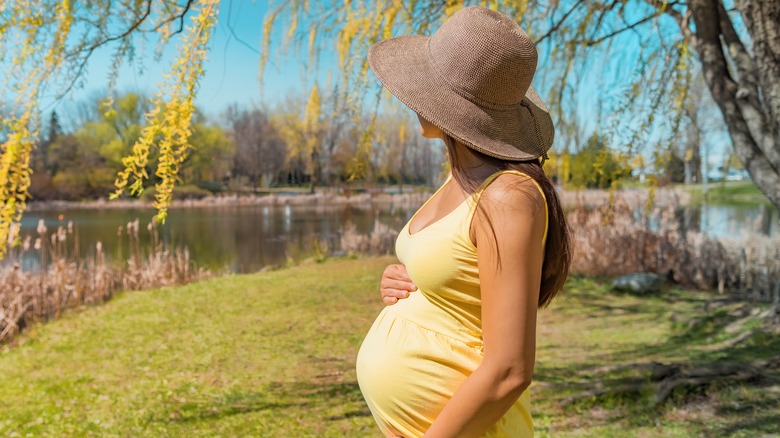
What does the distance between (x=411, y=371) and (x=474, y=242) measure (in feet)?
0.82

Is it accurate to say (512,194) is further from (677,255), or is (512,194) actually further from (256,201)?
(256,201)

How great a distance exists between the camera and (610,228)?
7.39 metres

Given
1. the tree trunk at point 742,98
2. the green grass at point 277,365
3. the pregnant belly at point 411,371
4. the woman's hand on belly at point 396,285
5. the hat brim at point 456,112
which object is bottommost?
the green grass at point 277,365

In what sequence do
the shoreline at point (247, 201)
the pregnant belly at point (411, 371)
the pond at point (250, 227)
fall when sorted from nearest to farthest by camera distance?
the pregnant belly at point (411, 371) < the pond at point (250, 227) < the shoreline at point (247, 201)

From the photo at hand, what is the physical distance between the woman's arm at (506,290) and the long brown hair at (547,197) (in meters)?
0.05

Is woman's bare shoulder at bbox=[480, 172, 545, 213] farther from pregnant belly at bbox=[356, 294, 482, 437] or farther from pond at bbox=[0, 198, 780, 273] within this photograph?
pond at bbox=[0, 198, 780, 273]

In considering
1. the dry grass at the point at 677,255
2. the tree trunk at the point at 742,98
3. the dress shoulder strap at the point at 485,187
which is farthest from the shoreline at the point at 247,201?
the dress shoulder strap at the point at 485,187

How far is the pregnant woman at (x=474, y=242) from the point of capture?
80 cm

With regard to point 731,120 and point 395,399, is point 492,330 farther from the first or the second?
point 731,120

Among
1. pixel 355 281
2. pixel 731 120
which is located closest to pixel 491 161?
pixel 731 120

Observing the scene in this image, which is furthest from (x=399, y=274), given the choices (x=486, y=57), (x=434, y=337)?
(x=486, y=57)

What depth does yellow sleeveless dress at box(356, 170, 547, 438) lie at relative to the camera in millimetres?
874

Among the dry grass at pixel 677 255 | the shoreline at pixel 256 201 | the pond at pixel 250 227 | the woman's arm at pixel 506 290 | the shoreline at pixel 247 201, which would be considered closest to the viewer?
the woman's arm at pixel 506 290

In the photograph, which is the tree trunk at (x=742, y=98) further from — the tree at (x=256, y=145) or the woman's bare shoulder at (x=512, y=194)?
the tree at (x=256, y=145)
